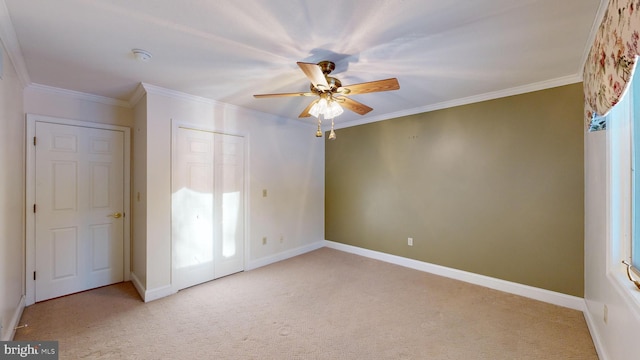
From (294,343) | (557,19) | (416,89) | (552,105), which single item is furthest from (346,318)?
(552,105)

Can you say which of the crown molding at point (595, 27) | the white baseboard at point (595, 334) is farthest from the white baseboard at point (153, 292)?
the crown molding at point (595, 27)

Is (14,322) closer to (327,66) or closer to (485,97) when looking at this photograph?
(327,66)

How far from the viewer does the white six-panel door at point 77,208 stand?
2.84 metres

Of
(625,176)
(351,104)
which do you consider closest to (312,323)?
(351,104)

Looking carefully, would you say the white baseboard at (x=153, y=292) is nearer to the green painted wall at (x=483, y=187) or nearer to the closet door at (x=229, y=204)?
the closet door at (x=229, y=204)

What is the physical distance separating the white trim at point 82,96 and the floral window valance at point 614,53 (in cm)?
445

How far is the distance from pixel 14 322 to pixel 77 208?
1.23m

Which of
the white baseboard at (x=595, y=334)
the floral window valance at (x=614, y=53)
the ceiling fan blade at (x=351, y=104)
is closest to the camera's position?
the floral window valance at (x=614, y=53)

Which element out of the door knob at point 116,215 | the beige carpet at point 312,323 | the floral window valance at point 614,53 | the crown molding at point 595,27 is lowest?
the beige carpet at point 312,323

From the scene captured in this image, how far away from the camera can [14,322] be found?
7.31ft

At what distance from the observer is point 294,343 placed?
212 centimetres

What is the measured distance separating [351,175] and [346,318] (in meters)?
2.61

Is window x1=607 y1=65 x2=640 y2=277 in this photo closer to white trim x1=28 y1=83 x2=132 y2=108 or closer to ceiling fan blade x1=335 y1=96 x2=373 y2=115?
ceiling fan blade x1=335 y1=96 x2=373 y2=115

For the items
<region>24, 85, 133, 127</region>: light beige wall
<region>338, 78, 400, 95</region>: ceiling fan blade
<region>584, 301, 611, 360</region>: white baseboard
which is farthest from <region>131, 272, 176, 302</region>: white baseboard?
<region>584, 301, 611, 360</region>: white baseboard
